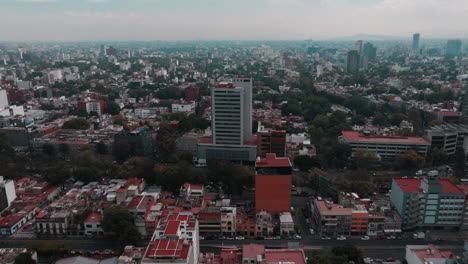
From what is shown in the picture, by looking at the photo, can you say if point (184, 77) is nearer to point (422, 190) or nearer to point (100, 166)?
point (100, 166)

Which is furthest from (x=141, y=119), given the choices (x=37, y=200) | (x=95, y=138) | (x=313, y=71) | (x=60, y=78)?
(x=313, y=71)

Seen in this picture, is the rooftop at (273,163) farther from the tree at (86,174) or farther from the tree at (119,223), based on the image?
the tree at (86,174)

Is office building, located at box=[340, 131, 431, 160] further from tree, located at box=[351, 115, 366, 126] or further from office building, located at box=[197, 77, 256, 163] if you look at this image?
tree, located at box=[351, 115, 366, 126]

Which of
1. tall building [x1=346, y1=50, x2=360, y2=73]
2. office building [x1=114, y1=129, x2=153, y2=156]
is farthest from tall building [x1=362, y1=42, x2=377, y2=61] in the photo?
office building [x1=114, y1=129, x2=153, y2=156]

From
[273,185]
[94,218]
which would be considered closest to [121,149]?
[94,218]

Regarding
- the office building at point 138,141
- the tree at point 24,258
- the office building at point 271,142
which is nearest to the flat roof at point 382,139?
the office building at point 271,142

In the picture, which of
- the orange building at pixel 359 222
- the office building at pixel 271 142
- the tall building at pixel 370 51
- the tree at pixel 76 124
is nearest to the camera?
the orange building at pixel 359 222
